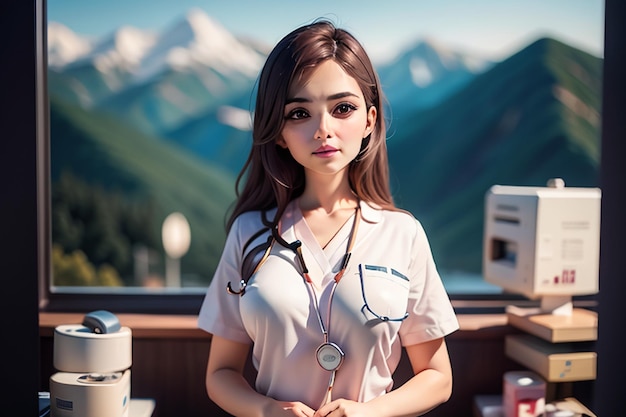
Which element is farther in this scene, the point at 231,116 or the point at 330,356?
the point at 231,116

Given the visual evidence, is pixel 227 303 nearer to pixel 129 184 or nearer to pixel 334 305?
pixel 334 305

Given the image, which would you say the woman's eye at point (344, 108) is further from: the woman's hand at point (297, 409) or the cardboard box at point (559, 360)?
the cardboard box at point (559, 360)

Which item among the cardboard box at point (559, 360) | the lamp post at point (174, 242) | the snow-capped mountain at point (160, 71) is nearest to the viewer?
the cardboard box at point (559, 360)

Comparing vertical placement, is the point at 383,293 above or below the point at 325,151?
below

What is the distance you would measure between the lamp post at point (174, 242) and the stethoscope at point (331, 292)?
2003mm

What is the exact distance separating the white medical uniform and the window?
152 centimetres

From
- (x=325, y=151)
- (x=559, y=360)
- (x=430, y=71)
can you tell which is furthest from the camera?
(x=430, y=71)

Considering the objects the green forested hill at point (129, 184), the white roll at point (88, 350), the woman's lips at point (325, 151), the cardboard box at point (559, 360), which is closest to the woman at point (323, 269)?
the woman's lips at point (325, 151)

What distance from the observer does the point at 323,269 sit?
5.20ft

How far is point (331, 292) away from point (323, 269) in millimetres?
73

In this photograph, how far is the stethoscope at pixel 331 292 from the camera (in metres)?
1.46

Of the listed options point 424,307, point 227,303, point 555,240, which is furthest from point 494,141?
point 227,303

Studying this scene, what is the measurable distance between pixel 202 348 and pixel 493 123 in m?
1.87

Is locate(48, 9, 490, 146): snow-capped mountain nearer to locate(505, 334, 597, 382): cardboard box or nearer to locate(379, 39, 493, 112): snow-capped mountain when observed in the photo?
locate(379, 39, 493, 112): snow-capped mountain
